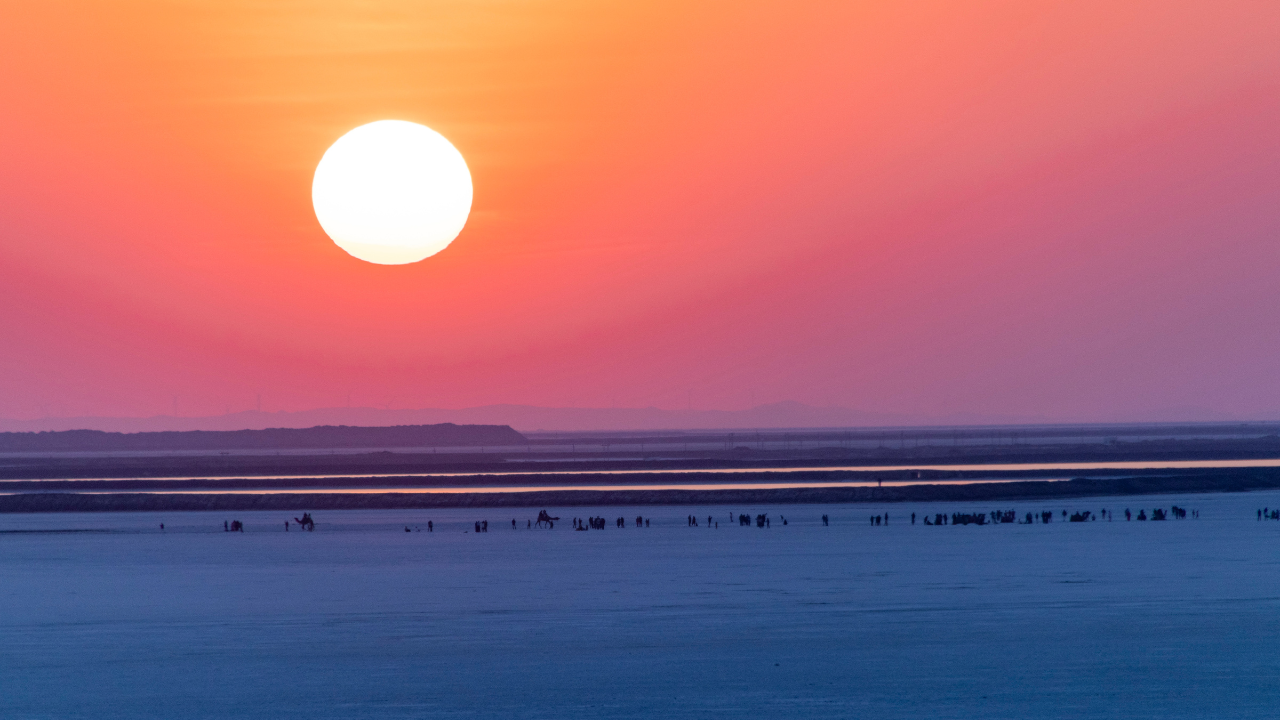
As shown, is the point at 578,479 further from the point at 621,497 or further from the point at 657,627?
the point at 657,627

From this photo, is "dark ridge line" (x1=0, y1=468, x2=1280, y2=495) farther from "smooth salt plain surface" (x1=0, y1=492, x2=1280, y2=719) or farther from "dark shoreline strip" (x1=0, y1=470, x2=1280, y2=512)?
"smooth salt plain surface" (x1=0, y1=492, x2=1280, y2=719)

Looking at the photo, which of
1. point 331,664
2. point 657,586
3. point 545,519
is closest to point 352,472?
point 545,519

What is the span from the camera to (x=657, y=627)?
26.9 metres

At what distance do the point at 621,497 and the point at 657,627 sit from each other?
48.4 m

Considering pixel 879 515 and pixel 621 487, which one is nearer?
pixel 879 515

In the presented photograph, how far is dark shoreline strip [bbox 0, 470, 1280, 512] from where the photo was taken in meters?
71.1

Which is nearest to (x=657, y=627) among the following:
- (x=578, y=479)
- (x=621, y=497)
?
(x=621, y=497)

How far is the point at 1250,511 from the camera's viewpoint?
5900 centimetres

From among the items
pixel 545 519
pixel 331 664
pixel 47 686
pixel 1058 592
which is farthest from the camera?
pixel 545 519

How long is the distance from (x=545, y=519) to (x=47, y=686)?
3624 centimetres

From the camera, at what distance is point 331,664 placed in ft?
76.7

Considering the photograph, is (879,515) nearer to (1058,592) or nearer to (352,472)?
(1058,592)

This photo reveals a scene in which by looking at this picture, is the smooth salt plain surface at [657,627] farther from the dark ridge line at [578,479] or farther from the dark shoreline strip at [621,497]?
the dark ridge line at [578,479]

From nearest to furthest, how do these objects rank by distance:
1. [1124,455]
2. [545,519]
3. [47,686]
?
[47,686] < [545,519] < [1124,455]
